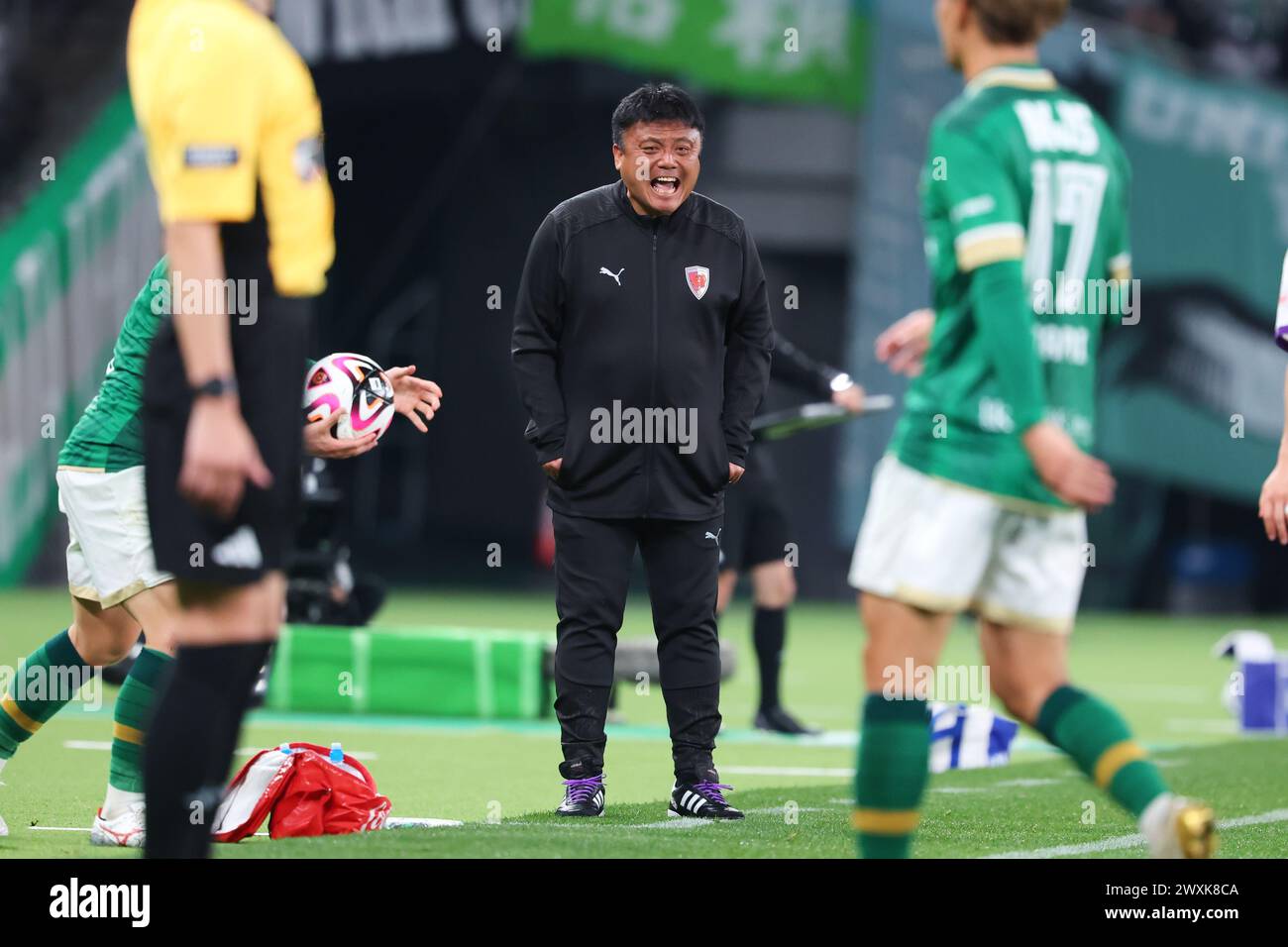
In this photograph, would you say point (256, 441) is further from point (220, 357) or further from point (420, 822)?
point (420, 822)

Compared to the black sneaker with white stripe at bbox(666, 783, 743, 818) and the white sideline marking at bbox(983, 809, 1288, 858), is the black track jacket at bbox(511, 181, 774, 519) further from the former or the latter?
the white sideline marking at bbox(983, 809, 1288, 858)

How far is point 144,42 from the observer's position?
15.1 feet

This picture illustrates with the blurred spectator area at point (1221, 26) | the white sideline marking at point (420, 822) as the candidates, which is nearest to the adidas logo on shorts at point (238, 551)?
the white sideline marking at point (420, 822)

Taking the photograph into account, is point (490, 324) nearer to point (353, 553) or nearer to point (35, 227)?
point (353, 553)

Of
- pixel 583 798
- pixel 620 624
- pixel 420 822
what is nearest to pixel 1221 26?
pixel 620 624

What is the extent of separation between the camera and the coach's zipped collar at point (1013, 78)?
192 inches

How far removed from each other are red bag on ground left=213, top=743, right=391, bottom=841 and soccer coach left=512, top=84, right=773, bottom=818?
0.83m

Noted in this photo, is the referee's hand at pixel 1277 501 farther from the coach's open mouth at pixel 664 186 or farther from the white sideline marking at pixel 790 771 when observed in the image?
the white sideline marking at pixel 790 771

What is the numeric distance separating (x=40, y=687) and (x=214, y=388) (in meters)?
2.64

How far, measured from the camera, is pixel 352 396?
620 centimetres

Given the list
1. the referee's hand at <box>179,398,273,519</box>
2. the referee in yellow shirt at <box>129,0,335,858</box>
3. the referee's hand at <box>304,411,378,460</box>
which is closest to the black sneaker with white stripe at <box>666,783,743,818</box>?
the referee's hand at <box>304,411,378,460</box>

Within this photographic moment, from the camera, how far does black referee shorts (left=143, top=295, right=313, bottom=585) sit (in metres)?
4.46

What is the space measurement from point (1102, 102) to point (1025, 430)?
19.2 meters
